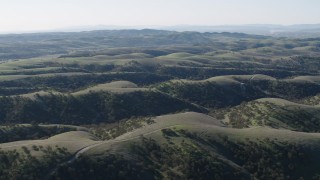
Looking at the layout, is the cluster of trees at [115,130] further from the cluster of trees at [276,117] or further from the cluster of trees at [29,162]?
the cluster of trees at [276,117]

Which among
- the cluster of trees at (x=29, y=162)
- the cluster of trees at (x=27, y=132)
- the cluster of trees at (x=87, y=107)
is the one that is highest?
the cluster of trees at (x=29, y=162)

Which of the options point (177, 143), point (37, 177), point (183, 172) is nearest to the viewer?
point (37, 177)

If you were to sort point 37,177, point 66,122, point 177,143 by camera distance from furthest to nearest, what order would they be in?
1. point 66,122
2. point 177,143
3. point 37,177

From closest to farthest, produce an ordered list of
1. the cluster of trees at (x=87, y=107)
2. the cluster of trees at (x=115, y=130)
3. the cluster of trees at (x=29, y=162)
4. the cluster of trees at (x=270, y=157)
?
the cluster of trees at (x=29, y=162)
the cluster of trees at (x=270, y=157)
the cluster of trees at (x=115, y=130)
the cluster of trees at (x=87, y=107)

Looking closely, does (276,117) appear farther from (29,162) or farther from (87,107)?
(29,162)

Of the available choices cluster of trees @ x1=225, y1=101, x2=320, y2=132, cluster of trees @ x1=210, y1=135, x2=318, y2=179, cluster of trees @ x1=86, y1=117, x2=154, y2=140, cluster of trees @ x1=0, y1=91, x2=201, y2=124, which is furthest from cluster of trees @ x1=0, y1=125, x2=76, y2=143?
cluster of trees @ x1=225, y1=101, x2=320, y2=132

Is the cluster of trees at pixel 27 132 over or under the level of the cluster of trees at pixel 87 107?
over

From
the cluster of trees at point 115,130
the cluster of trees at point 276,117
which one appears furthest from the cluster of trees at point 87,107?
the cluster of trees at point 276,117

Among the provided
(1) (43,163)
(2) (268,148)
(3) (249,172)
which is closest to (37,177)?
(1) (43,163)

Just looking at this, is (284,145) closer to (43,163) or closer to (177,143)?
(177,143)

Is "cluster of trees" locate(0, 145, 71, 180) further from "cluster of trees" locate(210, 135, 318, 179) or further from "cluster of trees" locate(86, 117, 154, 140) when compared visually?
"cluster of trees" locate(210, 135, 318, 179)

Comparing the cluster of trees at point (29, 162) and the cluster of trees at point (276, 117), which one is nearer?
the cluster of trees at point (29, 162)
